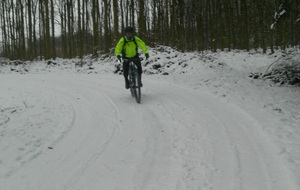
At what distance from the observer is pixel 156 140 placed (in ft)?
15.7

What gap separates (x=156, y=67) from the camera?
1462 centimetres

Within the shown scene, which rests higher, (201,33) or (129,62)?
(201,33)

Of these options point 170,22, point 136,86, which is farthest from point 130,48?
point 170,22

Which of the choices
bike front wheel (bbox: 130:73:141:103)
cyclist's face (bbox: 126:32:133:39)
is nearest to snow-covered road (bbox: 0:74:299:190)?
bike front wheel (bbox: 130:73:141:103)

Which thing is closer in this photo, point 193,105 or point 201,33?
point 193,105

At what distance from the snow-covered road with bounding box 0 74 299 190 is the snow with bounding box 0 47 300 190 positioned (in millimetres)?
14

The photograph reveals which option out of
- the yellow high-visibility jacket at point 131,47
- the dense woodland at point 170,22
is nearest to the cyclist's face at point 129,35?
the yellow high-visibility jacket at point 131,47

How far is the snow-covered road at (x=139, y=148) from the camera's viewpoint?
3.39m

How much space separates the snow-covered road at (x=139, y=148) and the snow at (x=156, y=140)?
1 centimetres

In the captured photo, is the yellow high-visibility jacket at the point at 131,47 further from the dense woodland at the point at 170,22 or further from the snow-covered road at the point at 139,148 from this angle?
the dense woodland at the point at 170,22

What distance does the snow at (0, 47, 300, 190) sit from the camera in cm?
344

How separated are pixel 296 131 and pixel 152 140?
9.14 ft

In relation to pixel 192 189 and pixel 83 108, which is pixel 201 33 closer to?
pixel 83 108

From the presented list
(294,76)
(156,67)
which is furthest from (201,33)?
(294,76)
